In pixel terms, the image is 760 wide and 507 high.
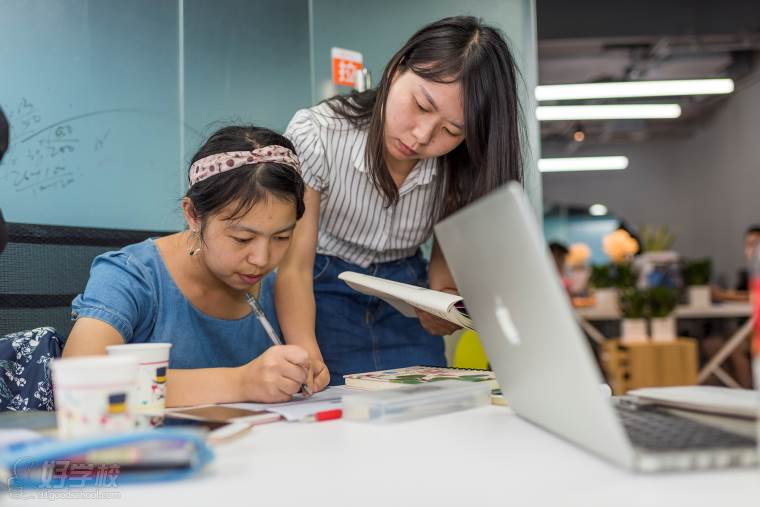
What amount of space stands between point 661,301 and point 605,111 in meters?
2.89

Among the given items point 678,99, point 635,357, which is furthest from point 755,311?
point 678,99

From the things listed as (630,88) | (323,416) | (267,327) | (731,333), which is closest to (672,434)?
(323,416)

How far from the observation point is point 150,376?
0.83 m

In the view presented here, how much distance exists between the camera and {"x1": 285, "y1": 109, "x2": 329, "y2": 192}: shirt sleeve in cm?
153

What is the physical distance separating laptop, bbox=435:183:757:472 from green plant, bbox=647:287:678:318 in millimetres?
4614

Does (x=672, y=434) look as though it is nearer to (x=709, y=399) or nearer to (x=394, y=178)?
(x=709, y=399)

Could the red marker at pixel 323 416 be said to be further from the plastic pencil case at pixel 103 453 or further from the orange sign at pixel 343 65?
the orange sign at pixel 343 65

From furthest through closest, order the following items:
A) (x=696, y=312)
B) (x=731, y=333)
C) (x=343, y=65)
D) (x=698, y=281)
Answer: (x=731, y=333) → (x=698, y=281) → (x=696, y=312) → (x=343, y=65)

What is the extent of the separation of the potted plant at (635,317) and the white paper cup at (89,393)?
198 inches

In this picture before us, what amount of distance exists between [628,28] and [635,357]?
289 centimetres

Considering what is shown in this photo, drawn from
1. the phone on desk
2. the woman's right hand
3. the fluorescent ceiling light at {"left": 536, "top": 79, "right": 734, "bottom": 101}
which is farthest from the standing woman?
the fluorescent ceiling light at {"left": 536, "top": 79, "right": 734, "bottom": 101}

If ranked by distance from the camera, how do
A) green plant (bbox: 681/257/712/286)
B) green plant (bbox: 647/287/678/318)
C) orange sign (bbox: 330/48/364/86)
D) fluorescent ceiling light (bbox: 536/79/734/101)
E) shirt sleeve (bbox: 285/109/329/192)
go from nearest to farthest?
1. shirt sleeve (bbox: 285/109/329/192)
2. orange sign (bbox: 330/48/364/86)
3. green plant (bbox: 647/287/678/318)
4. green plant (bbox: 681/257/712/286)
5. fluorescent ceiling light (bbox: 536/79/734/101)

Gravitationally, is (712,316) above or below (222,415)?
below
